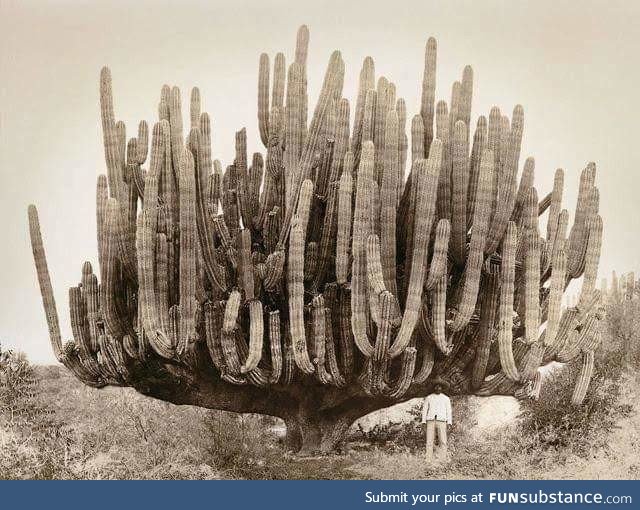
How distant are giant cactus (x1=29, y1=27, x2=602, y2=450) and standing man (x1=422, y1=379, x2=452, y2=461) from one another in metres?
0.16

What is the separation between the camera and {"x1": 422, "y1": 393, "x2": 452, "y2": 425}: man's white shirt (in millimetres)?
11742

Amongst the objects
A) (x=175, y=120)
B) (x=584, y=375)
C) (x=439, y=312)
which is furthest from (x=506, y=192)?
(x=175, y=120)

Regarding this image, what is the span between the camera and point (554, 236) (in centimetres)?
1180

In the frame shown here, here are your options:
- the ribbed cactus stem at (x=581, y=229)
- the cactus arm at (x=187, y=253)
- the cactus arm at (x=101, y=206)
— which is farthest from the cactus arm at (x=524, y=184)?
the cactus arm at (x=101, y=206)

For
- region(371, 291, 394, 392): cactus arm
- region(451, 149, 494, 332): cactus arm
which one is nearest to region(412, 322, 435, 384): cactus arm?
region(371, 291, 394, 392): cactus arm

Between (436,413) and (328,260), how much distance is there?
7.53 ft

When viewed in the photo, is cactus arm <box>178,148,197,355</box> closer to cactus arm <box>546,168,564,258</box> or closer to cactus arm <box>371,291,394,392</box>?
cactus arm <box>371,291,394,392</box>

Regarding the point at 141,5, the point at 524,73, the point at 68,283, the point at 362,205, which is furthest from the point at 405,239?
the point at 68,283

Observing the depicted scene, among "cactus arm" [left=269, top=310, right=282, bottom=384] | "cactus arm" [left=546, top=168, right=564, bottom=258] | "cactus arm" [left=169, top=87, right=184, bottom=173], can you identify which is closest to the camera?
"cactus arm" [left=269, top=310, right=282, bottom=384]

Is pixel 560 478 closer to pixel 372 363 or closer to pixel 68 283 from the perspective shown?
pixel 372 363

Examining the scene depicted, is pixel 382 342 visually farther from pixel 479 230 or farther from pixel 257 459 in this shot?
pixel 257 459

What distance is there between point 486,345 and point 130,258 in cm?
426

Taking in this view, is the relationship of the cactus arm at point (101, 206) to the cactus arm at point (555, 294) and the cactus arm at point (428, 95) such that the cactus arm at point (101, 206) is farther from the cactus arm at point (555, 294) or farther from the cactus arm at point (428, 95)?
the cactus arm at point (555, 294)

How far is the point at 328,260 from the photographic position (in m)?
11.3
